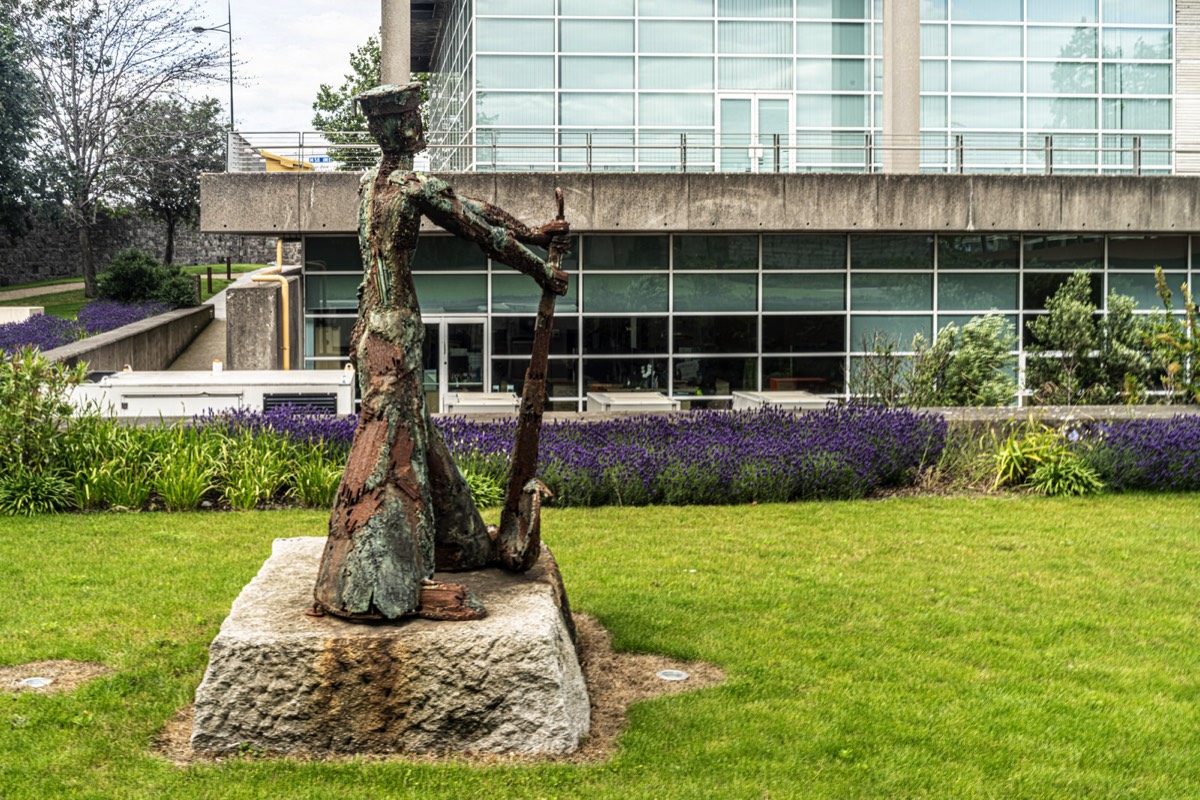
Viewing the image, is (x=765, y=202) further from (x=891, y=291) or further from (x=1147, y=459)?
(x=1147, y=459)

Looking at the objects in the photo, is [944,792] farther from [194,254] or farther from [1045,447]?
[194,254]

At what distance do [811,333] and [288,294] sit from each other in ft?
29.6

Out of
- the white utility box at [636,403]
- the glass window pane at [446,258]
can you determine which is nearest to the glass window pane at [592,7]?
the glass window pane at [446,258]

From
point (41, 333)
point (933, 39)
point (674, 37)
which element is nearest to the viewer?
point (674, 37)

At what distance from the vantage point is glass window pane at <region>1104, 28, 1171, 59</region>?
81.6 ft

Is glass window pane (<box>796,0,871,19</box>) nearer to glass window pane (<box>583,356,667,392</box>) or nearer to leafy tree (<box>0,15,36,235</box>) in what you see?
glass window pane (<box>583,356,667,392</box>)

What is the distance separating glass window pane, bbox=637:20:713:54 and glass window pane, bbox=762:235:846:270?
15.3 ft

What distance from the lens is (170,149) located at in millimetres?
38219

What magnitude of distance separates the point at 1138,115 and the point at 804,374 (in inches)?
356

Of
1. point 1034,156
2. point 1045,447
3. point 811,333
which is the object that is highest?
point 1034,156

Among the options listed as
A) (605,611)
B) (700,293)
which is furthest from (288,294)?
(605,611)

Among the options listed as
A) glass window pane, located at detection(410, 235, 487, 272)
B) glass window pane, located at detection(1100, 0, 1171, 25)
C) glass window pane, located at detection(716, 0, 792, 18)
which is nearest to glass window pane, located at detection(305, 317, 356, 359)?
glass window pane, located at detection(410, 235, 487, 272)

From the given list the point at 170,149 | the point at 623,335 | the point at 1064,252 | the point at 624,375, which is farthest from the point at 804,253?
the point at 170,149

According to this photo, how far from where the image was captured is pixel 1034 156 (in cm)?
2439
